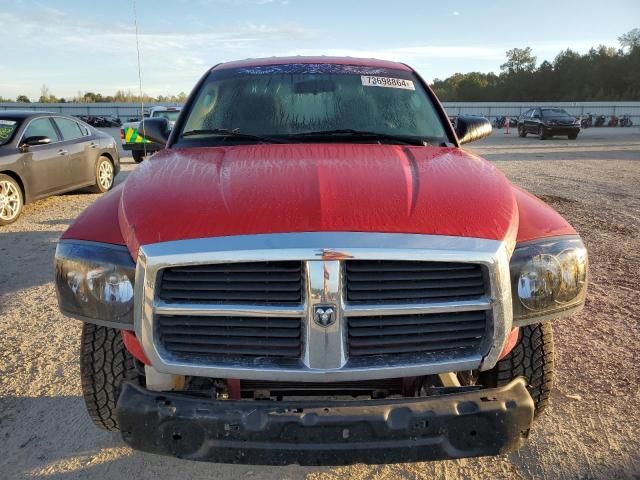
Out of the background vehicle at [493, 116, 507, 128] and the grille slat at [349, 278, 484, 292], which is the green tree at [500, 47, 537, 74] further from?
the grille slat at [349, 278, 484, 292]

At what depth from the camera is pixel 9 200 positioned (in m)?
7.16

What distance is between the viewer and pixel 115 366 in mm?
2266

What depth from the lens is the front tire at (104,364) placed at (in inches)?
88.7

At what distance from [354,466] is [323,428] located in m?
0.86

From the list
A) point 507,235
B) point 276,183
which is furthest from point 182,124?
point 507,235

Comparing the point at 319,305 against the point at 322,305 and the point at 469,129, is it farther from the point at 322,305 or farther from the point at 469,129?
the point at 469,129

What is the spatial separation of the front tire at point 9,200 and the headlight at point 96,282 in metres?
5.99

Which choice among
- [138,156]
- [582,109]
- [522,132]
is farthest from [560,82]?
[138,156]

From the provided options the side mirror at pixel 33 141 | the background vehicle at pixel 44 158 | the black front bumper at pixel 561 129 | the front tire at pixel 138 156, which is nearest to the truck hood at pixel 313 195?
the background vehicle at pixel 44 158

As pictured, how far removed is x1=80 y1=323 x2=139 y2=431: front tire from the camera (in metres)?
2.25

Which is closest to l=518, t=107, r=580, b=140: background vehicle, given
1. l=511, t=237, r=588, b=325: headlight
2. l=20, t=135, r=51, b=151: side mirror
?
l=20, t=135, r=51, b=151: side mirror

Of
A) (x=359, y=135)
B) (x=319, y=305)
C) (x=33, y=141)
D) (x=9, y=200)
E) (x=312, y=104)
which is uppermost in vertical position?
(x=312, y=104)

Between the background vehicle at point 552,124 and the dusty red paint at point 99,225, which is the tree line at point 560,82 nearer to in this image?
the background vehicle at point 552,124

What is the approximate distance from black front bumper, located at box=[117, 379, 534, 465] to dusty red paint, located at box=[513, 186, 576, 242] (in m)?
0.65
